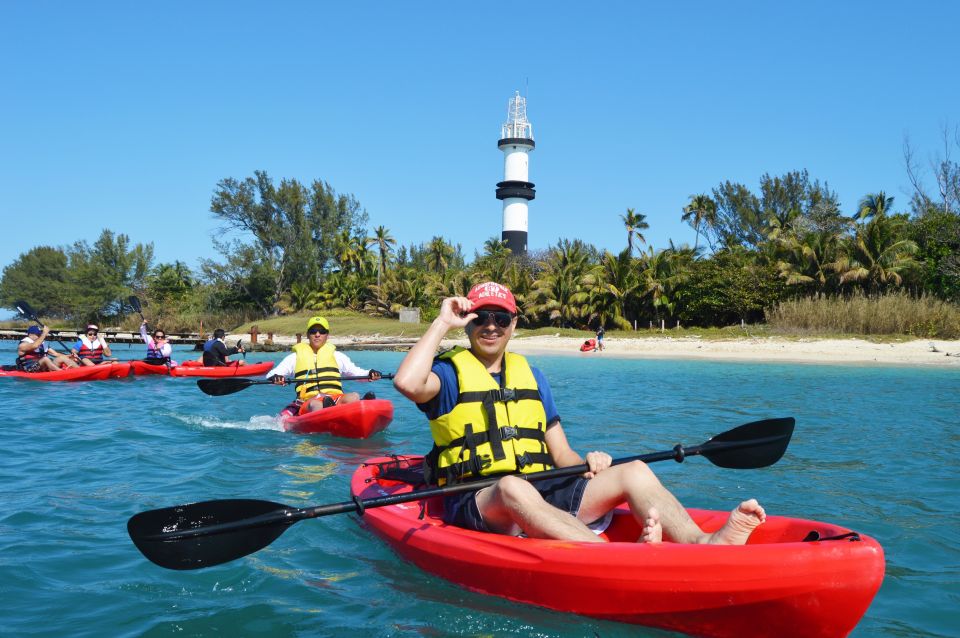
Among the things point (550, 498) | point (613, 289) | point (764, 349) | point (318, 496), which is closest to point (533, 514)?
point (550, 498)

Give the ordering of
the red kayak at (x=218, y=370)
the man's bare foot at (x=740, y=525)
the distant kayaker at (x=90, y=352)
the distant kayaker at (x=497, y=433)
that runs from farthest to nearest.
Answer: the distant kayaker at (x=90, y=352) → the red kayak at (x=218, y=370) → the distant kayaker at (x=497, y=433) → the man's bare foot at (x=740, y=525)

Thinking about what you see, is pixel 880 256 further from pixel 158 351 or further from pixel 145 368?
pixel 145 368

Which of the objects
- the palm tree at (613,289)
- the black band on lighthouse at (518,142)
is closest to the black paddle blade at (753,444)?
the palm tree at (613,289)

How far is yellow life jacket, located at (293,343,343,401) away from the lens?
30.1 feet

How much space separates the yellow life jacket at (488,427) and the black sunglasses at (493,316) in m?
0.21

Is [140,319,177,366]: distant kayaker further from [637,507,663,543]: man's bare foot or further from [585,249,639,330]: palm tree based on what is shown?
[585,249,639,330]: palm tree

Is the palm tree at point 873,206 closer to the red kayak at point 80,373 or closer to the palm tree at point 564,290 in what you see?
the palm tree at point 564,290

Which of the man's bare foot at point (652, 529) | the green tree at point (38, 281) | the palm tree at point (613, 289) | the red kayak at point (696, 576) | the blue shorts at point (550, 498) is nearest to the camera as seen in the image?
the red kayak at point (696, 576)

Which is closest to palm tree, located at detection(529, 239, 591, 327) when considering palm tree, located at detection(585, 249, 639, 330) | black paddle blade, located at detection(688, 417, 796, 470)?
palm tree, located at detection(585, 249, 639, 330)

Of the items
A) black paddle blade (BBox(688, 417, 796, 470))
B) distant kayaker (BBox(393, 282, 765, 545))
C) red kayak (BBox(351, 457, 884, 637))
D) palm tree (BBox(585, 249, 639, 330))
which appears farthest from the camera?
palm tree (BBox(585, 249, 639, 330))

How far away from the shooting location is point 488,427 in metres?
4.12

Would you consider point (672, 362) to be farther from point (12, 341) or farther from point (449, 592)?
point (12, 341)

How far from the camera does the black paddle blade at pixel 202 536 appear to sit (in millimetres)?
3750

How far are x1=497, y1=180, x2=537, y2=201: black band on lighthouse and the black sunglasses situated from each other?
144 feet
